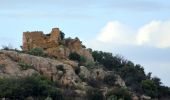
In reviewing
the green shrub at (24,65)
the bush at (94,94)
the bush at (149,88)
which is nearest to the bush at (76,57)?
the bush at (149,88)

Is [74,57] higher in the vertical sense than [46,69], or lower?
higher

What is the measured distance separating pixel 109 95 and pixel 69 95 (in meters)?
6.47

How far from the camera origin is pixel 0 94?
10688 centimetres

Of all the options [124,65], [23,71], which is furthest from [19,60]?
[124,65]

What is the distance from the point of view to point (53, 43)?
126188 mm

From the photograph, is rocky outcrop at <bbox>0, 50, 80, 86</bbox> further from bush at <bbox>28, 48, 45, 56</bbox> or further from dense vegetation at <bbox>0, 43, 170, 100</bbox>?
bush at <bbox>28, 48, 45, 56</bbox>

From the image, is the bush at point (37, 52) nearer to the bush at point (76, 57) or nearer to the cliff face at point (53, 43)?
the cliff face at point (53, 43)

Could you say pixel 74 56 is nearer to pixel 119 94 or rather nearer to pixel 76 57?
pixel 76 57

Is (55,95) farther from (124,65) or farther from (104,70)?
(124,65)

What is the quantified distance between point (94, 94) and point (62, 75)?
20.4 feet

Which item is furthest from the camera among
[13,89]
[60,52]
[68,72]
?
[60,52]

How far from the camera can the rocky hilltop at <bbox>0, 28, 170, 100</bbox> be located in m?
109

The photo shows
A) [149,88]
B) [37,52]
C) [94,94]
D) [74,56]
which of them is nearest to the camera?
[94,94]

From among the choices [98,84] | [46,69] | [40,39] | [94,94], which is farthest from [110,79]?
[40,39]
